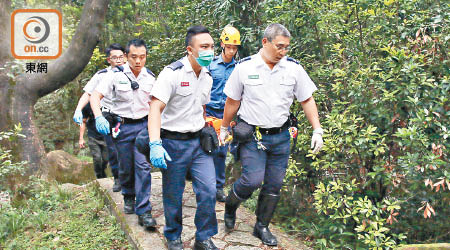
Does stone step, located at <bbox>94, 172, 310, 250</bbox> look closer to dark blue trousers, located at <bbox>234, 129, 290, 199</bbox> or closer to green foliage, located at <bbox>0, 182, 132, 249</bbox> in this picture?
green foliage, located at <bbox>0, 182, 132, 249</bbox>

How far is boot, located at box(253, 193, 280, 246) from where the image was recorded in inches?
156

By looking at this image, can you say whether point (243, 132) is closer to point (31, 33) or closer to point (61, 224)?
point (61, 224)

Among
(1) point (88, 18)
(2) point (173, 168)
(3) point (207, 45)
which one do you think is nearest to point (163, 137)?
(2) point (173, 168)

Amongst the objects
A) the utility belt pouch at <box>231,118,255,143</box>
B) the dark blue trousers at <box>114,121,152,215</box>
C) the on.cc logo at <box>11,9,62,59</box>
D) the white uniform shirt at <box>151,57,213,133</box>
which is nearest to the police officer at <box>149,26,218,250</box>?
the white uniform shirt at <box>151,57,213,133</box>

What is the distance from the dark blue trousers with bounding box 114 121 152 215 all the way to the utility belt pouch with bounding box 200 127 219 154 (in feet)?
3.48

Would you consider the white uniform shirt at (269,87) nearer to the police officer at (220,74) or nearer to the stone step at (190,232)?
the police officer at (220,74)

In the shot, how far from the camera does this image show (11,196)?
261 inches

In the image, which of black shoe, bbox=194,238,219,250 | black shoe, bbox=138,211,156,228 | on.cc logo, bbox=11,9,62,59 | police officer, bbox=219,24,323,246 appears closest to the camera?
black shoe, bbox=194,238,219,250

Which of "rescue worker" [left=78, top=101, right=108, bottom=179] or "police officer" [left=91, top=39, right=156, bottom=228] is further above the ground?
"police officer" [left=91, top=39, right=156, bottom=228]

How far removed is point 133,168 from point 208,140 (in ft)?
4.80

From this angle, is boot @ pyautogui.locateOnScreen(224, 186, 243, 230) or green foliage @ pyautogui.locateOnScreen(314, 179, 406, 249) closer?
Answer: green foliage @ pyautogui.locateOnScreen(314, 179, 406, 249)

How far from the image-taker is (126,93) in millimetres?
4566

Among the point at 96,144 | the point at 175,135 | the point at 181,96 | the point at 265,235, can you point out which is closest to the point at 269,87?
the point at 181,96

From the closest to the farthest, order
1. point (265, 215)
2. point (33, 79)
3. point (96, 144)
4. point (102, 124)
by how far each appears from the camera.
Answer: point (265, 215) → point (102, 124) → point (33, 79) → point (96, 144)
